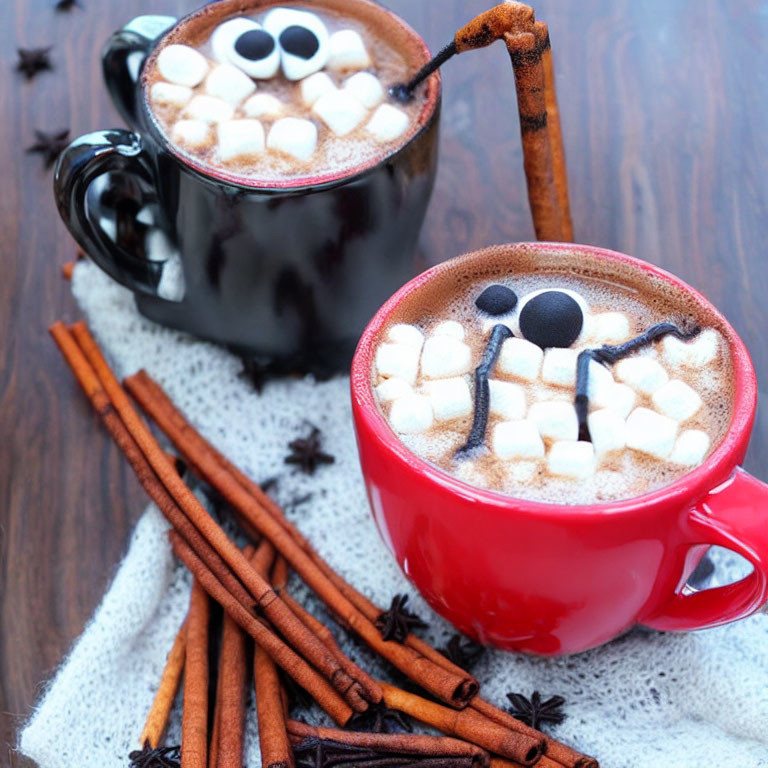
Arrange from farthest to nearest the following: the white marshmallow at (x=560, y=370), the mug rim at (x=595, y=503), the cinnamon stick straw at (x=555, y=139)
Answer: the cinnamon stick straw at (x=555, y=139)
the white marshmallow at (x=560, y=370)
the mug rim at (x=595, y=503)

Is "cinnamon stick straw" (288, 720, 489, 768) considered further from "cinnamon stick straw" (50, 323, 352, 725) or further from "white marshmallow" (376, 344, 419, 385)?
"white marshmallow" (376, 344, 419, 385)

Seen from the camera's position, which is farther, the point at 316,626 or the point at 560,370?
the point at 316,626

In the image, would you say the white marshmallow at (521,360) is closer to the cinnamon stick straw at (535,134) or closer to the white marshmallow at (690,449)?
the white marshmallow at (690,449)

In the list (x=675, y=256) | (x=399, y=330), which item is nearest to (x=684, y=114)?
(x=675, y=256)

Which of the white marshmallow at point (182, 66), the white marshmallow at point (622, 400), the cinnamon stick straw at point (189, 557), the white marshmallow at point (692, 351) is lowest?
the cinnamon stick straw at point (189, 557)

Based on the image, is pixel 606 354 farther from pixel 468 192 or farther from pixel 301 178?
pixel 468 192

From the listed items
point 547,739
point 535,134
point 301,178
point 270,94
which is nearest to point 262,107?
point 270,94

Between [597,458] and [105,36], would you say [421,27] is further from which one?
[597,458]


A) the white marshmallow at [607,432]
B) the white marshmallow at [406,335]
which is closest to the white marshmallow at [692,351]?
the white marshmallow at [607,432]
